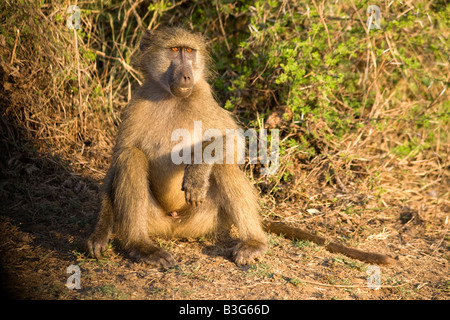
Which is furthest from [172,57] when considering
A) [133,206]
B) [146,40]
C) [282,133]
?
[282,133]

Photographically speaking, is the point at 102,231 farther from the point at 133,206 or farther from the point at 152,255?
the point at 152,255

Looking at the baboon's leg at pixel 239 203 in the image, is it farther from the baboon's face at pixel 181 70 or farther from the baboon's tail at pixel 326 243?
the baboon's face at pixel 181 70

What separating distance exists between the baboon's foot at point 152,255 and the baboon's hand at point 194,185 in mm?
380

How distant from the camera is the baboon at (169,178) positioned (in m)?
3.22

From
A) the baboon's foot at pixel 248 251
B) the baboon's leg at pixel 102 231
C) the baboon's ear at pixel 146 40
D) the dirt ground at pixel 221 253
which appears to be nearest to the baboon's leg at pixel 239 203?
the baboon's foot at pixel 248 251

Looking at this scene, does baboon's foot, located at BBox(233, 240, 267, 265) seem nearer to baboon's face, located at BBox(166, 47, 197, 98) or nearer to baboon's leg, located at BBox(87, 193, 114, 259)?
baboon's leg, located at BBox(87, 193, 114, 259)

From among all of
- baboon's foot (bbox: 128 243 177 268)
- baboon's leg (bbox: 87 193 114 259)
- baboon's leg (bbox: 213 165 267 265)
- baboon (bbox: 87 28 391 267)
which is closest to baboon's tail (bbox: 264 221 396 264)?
baboon (bbox: 87 28 391 267)

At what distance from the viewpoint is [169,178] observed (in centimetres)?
350

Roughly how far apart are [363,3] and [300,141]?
150 centimetres

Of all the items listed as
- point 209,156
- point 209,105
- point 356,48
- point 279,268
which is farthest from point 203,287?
point 356,48

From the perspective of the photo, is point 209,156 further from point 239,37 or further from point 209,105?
point 239,37

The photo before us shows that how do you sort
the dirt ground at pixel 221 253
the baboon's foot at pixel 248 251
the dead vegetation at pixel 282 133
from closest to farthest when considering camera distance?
the dirt ground at pixel 221 253
the baboon's foot at pixel 248 251
the dead vegetation at pixel 282 133

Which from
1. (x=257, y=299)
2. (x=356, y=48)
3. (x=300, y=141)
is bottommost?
(x=257, y=299)

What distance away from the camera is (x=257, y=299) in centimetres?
277
